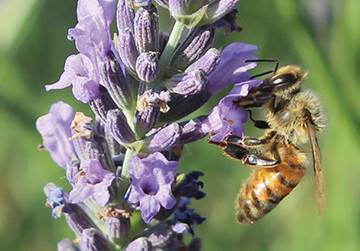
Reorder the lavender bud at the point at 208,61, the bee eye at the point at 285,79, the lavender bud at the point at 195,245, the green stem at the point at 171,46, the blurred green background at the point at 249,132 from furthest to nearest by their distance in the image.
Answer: the blurred green background at the point at 249,132
the bee eye at the point at 285,79
the lavender bud at the point at 195,245
the green stem at the point at 171,46
the lavender bud at the point at 208,61

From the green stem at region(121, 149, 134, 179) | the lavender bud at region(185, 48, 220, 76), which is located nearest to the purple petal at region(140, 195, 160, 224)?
the green stem at region(121, 149, 134, 179)

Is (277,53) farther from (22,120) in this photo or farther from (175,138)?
(175,138)

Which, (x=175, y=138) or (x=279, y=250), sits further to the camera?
(x=279, y=250)

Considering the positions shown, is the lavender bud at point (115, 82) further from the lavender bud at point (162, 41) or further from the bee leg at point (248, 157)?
the bee leg at point (248, 157)

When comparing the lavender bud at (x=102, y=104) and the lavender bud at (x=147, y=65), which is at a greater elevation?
the lavender bud at (x=147, y=65)

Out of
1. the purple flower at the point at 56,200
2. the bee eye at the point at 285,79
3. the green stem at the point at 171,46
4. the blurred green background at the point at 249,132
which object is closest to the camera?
the green stem at the point at 171,46

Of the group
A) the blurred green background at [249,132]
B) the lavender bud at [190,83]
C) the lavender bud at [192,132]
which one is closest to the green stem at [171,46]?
the lavender bud at [190,83]

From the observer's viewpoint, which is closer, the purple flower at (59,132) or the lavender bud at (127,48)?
the lavender bud at (127,48)

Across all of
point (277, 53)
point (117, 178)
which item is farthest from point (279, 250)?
point (117, 178)
